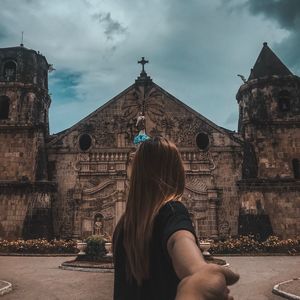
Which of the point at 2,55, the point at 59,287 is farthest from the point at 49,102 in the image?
the point at 59,287

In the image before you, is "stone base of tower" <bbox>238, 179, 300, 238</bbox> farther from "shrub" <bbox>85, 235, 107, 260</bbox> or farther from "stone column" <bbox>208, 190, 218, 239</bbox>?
"shrub" <bbox>85, 235, 107, 260</bbox>

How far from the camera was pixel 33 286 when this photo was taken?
9.38 meters

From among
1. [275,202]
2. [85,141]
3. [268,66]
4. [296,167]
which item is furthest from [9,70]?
[296,167]

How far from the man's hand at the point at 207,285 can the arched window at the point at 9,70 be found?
934 inches

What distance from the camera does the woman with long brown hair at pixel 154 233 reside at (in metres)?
1.44

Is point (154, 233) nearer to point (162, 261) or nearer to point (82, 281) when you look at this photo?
point (162, 261)

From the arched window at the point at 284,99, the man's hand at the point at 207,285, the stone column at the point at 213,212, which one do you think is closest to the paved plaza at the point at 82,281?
the stone column at the point at 213,212

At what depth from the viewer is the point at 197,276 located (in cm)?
Result: 119

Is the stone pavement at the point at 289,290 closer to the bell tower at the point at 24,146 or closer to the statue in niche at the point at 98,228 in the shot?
the statue in niche at the point at 98,228

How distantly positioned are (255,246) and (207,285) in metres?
18.0

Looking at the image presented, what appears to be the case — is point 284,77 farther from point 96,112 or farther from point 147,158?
point 147,158

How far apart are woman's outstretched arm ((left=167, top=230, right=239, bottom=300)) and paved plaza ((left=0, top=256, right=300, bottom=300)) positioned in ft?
23.9

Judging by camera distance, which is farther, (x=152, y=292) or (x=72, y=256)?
(x=72, y=256)

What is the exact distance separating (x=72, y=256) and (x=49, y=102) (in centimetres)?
1065
